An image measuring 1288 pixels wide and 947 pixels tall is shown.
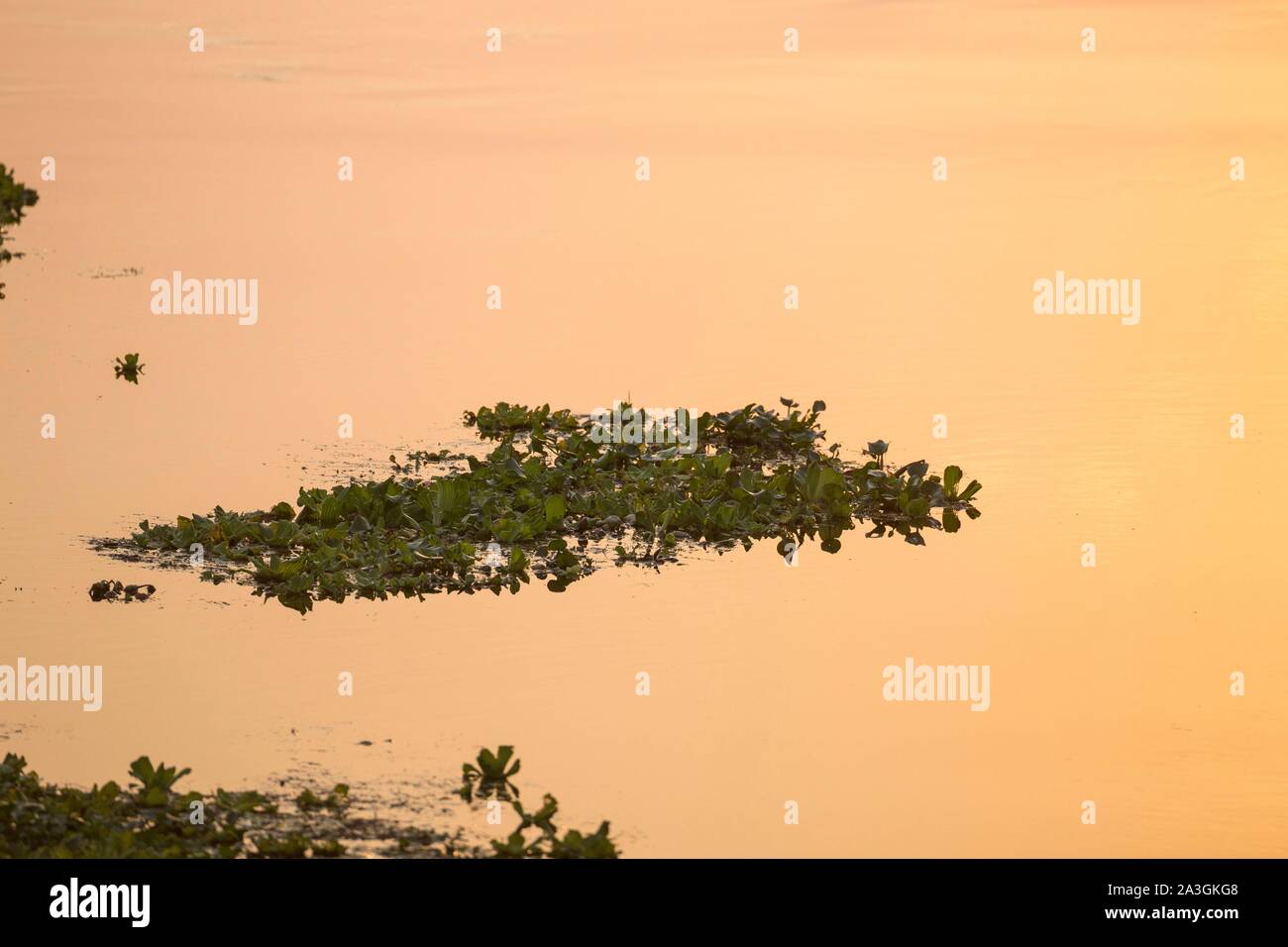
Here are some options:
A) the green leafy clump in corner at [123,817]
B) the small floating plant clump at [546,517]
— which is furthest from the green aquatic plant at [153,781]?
the small floating plant clump at [546,517]

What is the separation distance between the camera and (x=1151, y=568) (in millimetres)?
10094

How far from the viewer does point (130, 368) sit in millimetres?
13141

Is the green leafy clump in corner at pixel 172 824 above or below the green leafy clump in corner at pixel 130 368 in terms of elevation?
below

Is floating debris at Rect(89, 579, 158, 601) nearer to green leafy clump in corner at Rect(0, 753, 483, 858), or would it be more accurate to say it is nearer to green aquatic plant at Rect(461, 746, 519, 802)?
green leafy clump in corner at Rect(0, 753, 483, 858)

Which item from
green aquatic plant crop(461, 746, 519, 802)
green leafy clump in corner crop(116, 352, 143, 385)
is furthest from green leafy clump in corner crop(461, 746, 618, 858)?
green leafy clump in corner crop(116, 352, 143, 385)

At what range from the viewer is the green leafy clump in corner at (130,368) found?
42.9 ft

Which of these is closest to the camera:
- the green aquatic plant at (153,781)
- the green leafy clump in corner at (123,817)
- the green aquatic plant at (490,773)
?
the green leafy clump in corner at (123,817)

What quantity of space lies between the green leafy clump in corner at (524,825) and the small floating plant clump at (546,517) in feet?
6.27

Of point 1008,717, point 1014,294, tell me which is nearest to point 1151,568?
point 1008,717

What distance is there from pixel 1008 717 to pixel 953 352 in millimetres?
5570

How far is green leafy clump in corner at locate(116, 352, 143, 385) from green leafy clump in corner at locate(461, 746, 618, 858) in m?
6.04

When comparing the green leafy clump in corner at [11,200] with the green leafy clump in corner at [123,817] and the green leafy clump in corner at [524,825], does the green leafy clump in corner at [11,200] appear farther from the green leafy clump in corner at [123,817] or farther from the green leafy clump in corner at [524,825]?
the green leafy clump in corner at [524,825]
